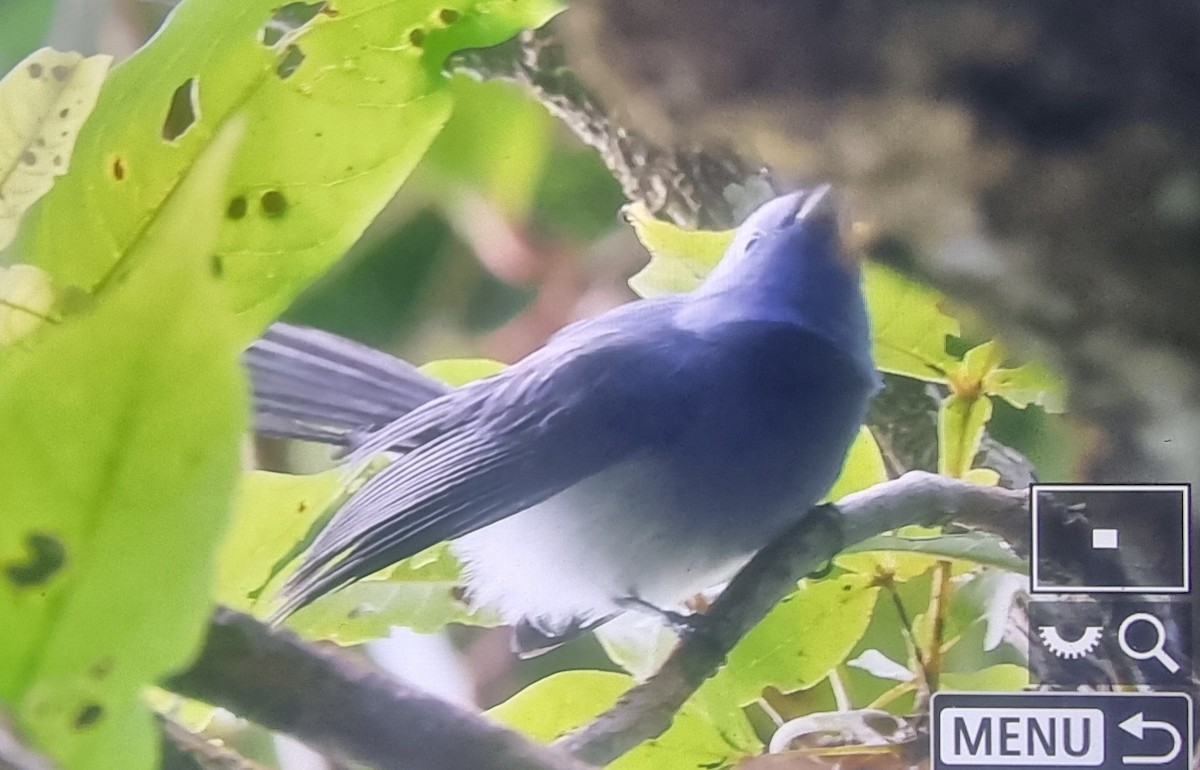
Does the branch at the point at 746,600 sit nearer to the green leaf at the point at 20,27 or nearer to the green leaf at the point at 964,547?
the green leaf at the point at 964,547

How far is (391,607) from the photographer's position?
0.41 meters

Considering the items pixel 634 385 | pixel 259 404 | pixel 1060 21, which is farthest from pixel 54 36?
pixel 1060 21

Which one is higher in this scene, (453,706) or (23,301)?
(23,301)

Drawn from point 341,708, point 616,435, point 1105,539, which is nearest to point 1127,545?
point 1105,539

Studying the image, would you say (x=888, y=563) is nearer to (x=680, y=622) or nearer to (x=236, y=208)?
(x=680, y=622)

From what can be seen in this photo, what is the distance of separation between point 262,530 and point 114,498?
0.19ft

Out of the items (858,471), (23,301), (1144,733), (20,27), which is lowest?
(1144,733)

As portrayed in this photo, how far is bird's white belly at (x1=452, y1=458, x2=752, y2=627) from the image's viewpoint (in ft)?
1.33

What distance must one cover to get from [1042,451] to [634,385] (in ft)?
0.56

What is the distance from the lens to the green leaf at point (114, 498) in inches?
14.9

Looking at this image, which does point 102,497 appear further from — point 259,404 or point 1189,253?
point 1189,253

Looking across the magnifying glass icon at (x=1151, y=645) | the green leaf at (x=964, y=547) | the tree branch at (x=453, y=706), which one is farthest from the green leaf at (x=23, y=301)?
the magnifying glass icon at (x=1151, y=645)

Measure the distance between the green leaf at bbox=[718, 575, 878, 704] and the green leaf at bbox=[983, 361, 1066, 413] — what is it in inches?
3.8

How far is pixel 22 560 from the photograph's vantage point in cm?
38
